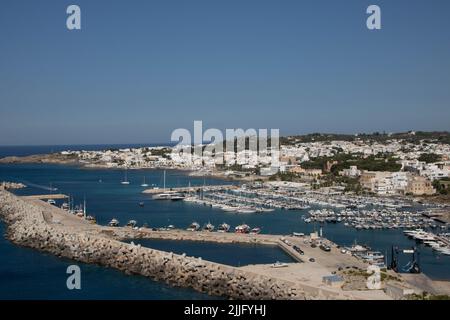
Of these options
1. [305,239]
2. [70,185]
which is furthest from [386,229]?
[70,185]

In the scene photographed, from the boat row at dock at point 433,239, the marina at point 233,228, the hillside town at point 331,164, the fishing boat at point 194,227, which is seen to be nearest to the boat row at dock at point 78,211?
the marina at point 233,228

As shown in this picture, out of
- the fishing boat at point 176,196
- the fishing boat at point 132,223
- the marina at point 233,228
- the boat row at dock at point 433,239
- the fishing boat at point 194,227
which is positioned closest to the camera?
the marina at point 233,228

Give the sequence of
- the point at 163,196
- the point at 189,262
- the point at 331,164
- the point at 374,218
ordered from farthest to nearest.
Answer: the point at 331,164 → the point at 163,196 → the point at 374,218 → the point at 189,262

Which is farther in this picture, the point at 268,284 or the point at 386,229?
the point at 386,229

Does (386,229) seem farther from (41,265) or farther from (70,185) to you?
(70,185)

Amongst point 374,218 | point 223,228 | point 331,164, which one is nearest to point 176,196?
point 223,228

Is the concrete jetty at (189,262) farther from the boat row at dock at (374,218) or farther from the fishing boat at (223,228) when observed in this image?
the boat row at dock at (374,218)

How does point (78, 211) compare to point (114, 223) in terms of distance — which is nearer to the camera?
point (114, 223)

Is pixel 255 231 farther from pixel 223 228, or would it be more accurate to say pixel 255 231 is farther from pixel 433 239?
pixel 433 239
